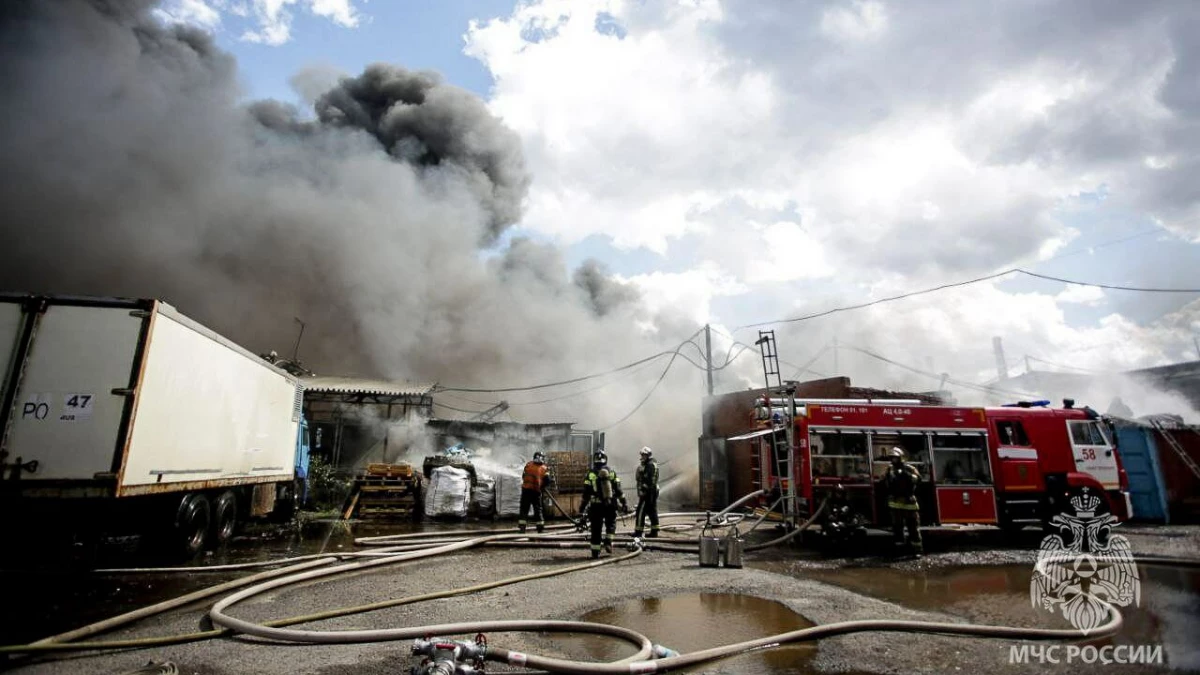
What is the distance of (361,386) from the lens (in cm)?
2300

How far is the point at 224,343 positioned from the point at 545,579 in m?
5.50

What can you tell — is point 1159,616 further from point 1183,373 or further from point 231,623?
point 1183,373

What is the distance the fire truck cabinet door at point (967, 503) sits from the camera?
373 inches

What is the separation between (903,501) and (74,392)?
33.7 feet

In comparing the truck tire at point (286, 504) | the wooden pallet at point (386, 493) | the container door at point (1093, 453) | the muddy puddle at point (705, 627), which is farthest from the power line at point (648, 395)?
the muddy puddle at point (705, 627)

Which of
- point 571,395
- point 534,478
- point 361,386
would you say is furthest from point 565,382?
point 534,478

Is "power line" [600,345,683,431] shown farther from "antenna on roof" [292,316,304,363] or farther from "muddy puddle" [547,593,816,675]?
"muddy puddle" [547,593,816,675]

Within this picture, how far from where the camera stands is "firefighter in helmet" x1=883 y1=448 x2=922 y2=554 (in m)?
8.42

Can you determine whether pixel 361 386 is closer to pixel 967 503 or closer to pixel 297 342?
pixel 297 342

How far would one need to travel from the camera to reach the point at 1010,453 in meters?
9.81

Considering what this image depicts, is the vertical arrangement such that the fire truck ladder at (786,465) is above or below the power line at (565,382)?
below

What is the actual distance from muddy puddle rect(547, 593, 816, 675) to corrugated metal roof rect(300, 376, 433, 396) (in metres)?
18.1

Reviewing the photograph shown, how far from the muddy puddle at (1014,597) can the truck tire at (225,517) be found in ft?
25.9

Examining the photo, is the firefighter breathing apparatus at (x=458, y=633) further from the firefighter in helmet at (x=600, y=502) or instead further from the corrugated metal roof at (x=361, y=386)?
the corrugated metal roof at (x=361, y=386)
